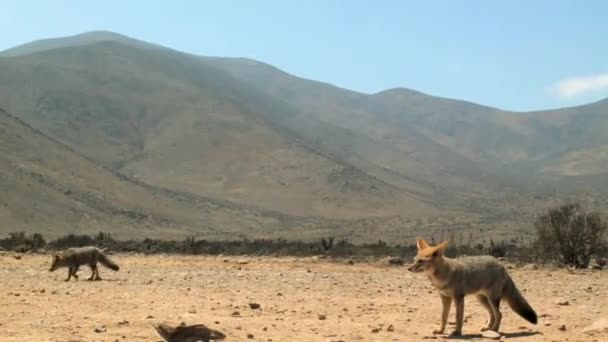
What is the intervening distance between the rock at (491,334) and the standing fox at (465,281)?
27 centimetres

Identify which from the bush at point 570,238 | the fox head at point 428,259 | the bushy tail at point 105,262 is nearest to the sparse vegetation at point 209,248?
the bush at point 570,238

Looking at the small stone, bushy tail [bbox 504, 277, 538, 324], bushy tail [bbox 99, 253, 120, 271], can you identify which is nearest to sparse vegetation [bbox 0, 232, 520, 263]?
bushy tail [bbox 99, 253, 120, 271]

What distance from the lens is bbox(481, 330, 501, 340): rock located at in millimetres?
10367

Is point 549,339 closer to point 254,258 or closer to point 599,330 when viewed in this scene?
point 599,330

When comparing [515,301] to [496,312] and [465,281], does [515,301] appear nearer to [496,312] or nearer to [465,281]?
[496,312]

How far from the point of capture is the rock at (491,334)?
10.4m

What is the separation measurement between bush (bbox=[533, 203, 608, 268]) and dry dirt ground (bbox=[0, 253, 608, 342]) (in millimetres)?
2590

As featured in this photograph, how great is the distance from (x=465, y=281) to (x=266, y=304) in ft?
13.0

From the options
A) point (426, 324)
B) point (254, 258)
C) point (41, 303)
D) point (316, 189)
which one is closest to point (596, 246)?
point (254, 258)

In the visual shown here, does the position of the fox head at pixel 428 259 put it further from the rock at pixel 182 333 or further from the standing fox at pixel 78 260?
the standing fox at pixel 78 260

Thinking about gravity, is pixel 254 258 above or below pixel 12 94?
below

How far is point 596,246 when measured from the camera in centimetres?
2450

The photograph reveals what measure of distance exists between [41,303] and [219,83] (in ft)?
511

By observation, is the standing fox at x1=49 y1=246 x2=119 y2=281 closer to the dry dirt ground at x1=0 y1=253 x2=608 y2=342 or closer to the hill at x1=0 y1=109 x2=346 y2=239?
the dry dirt ground at x1=0 y1=253 x2=608 y2=342
